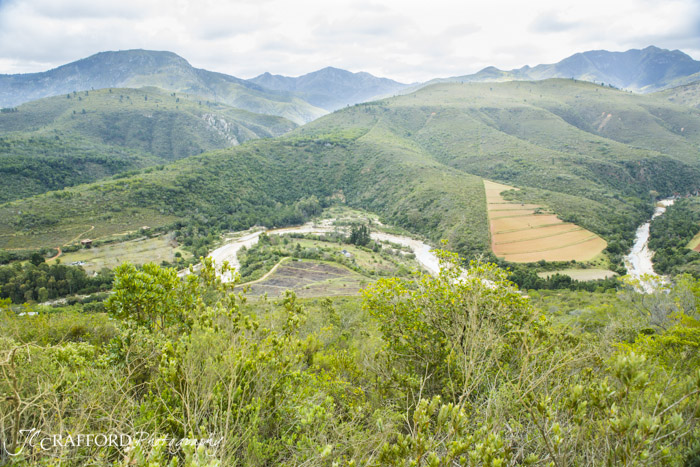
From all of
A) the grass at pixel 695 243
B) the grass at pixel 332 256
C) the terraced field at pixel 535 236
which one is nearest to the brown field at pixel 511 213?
the terraced field at pixel 535 236

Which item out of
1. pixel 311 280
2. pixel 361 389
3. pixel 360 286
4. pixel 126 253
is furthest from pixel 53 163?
pixel 361 389

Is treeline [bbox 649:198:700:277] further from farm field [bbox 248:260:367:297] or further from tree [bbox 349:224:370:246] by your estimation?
tree [bbox 349:224:370:246]

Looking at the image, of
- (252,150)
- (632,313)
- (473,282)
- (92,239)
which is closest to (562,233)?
(632,313)

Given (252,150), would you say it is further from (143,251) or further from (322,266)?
(322,266)

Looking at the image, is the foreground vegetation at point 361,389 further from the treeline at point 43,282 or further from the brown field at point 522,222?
the brown field at point 522,222

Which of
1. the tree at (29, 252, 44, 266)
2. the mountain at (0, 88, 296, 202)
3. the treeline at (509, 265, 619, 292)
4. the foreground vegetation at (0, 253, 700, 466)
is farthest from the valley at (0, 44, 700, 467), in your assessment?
the tree at (29, 252, 44, 266)
